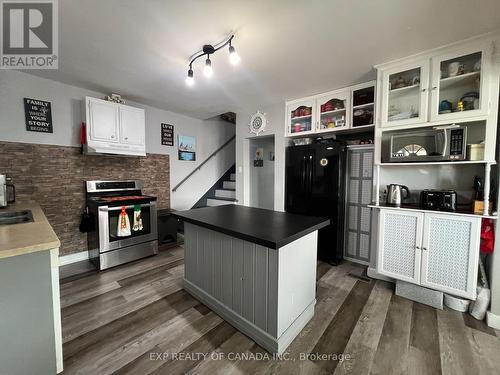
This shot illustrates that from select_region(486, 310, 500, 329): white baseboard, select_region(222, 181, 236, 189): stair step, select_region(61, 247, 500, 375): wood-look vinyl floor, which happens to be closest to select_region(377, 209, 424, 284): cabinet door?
select_region(61, 247, 500, 375): wood-look vinyl floor

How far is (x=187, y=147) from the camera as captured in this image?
433cm

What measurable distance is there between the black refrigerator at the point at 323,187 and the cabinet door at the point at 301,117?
32 centimetres

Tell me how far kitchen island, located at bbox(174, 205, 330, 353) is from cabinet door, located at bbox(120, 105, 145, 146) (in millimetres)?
1808

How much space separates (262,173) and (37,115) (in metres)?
3.50

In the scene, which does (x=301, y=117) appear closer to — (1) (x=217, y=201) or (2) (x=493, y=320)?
(1) (x=217, y=201)

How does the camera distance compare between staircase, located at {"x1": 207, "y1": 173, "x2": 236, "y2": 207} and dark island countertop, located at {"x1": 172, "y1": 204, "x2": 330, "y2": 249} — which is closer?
dark island countertop, located at {"x1": 172, "y1": 204, "x2": 330, "y2": 249}

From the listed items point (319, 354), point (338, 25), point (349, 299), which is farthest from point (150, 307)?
point (338, 25)

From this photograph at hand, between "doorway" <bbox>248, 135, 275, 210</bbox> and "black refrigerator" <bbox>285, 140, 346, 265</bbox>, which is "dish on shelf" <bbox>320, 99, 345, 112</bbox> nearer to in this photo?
"black refrigerator" <bbox>285, 140, 346, 265</bbox>

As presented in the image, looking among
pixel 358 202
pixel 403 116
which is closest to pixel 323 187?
pixel 358 202

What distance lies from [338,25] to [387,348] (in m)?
2.47

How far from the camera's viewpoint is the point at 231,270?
176 centimetres

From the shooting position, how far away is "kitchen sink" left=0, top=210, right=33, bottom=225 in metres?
1.70

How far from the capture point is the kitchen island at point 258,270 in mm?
1466

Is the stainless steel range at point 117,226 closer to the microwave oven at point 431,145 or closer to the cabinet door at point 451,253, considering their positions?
the microwave oven at point 431,145
